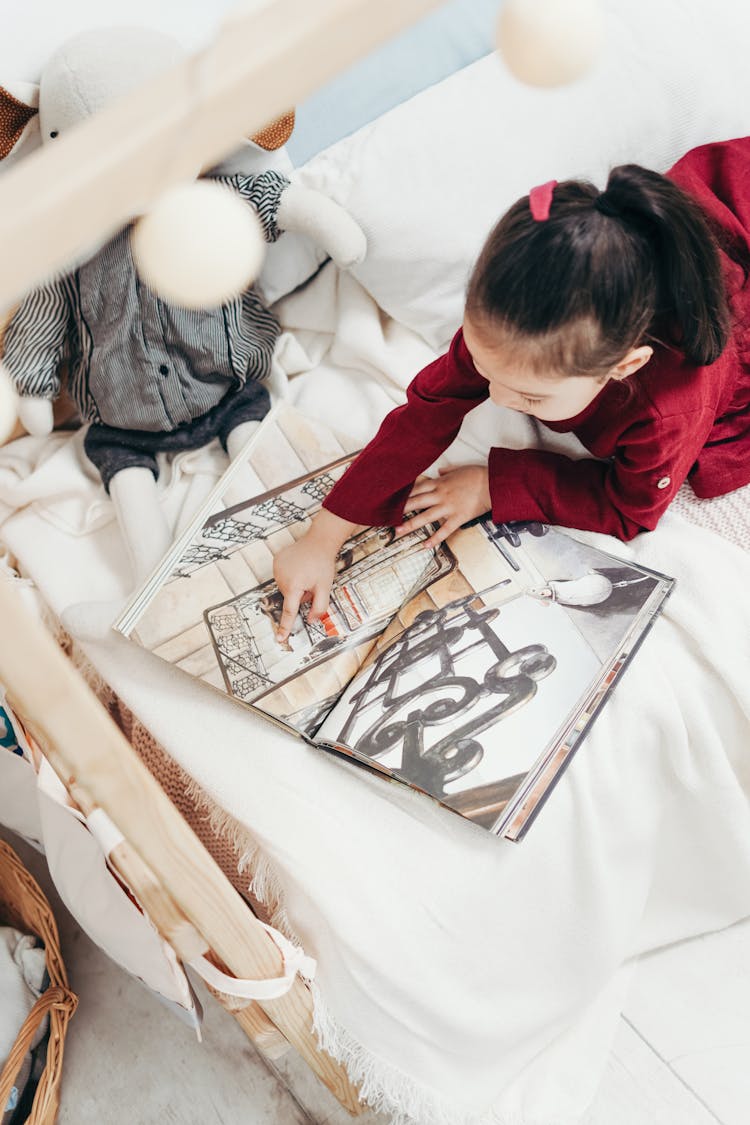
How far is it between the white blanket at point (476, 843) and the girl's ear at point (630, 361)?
8.0 inches

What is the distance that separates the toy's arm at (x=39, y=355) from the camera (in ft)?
2.58

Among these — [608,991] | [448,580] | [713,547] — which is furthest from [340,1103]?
[713,547]

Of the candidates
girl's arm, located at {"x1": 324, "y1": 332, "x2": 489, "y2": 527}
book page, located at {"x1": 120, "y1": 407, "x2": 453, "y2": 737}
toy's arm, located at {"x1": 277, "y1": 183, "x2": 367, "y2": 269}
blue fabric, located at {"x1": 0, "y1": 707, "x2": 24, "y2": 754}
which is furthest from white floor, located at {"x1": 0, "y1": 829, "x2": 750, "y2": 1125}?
toy's arm, located at {"x1": 277, "y1": 183, "x2": 367, "y2": 269}

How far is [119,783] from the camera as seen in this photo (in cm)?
40

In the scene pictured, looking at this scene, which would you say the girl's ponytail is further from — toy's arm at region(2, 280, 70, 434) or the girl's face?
toy's arm at region(2, 280, 70, 434)

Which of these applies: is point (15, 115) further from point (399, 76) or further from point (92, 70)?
point (399, 76)

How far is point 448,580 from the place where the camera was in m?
0.80

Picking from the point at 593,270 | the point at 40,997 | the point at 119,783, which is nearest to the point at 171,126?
the point at 119,783

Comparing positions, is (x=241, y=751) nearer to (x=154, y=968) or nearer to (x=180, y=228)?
(x=154, y=968)

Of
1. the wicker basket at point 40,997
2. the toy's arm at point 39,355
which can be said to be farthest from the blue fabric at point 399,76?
the wicker basket at point 40,997

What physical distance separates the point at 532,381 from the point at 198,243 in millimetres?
346

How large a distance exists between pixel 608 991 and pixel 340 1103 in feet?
0.99

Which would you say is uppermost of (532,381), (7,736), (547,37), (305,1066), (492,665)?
(547,37)

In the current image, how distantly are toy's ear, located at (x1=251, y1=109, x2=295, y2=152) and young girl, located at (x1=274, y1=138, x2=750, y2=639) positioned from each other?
0.80 ft
